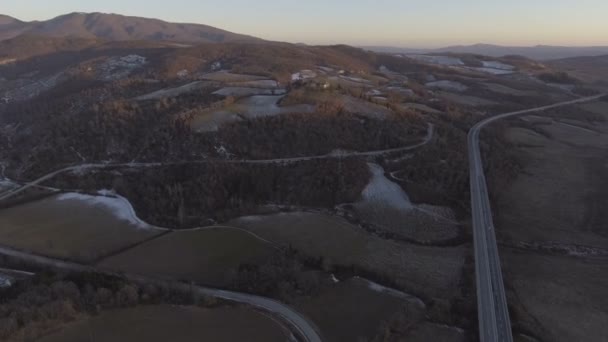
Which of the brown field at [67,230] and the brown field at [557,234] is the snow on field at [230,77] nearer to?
the brown field at [67,230]

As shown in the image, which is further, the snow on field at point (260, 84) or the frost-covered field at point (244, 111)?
the snow on field at point (260, 84)

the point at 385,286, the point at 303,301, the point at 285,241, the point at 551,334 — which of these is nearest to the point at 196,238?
the point at 285,241

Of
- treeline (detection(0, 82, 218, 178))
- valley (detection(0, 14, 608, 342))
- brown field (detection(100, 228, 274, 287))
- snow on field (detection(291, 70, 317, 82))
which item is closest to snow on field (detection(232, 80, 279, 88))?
valley (detection(0, 14, 608, 342))

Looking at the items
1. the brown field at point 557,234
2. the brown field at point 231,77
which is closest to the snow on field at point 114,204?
the brown field at point 557,234

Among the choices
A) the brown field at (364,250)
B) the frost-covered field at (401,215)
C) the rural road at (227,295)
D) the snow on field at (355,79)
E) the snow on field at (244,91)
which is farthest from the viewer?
the snow on field at (355,79)

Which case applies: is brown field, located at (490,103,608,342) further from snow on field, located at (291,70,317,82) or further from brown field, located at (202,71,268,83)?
brown field, located at (202,71,268,83)

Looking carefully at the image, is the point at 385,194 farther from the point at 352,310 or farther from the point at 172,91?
the point at 172,91
